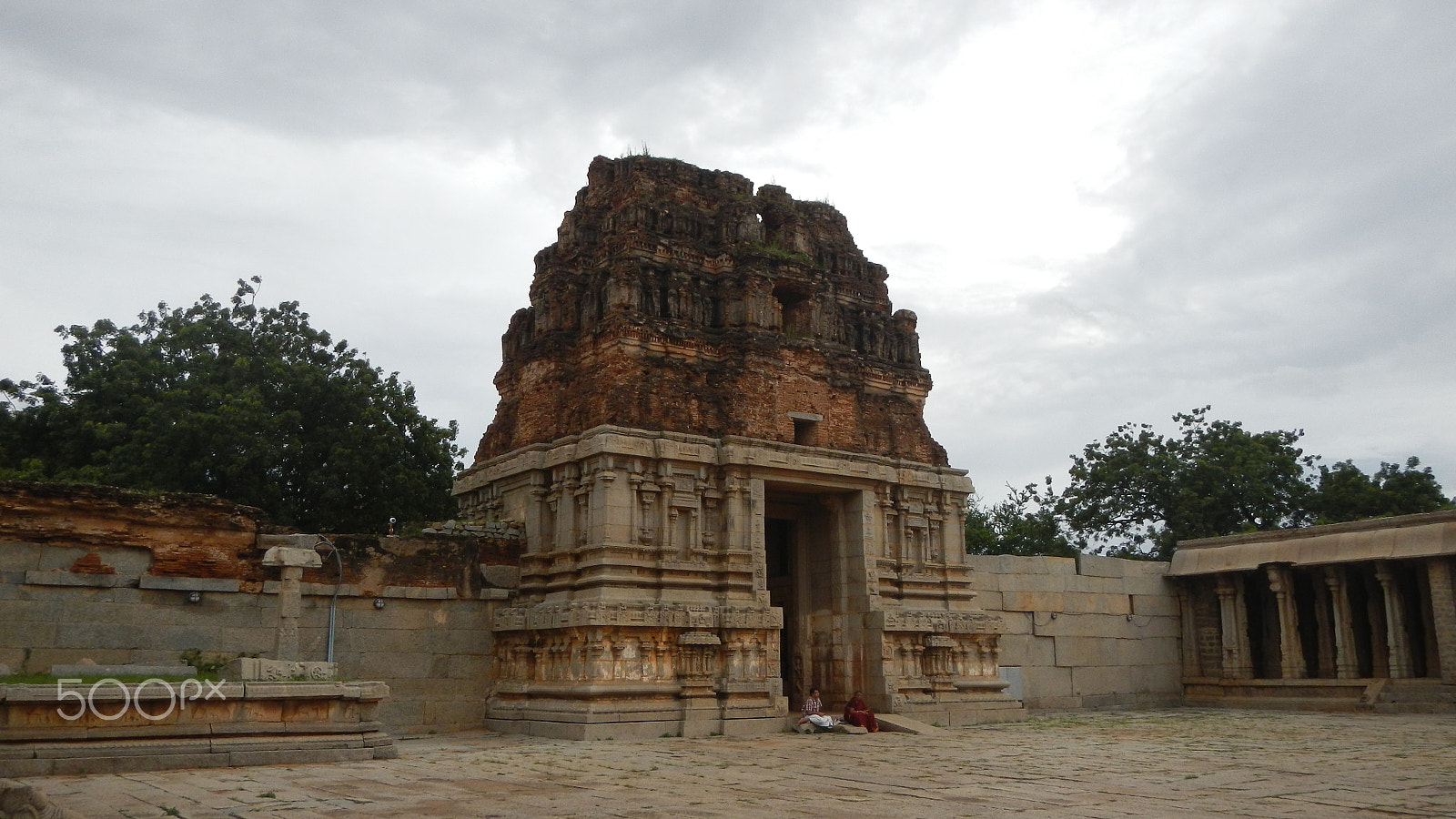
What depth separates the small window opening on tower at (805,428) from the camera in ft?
70.5

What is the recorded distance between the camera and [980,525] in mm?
44469

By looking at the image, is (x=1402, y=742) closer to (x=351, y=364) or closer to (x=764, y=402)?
(x=764, y=402)

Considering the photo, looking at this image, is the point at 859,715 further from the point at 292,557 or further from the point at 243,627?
the point at 243,627

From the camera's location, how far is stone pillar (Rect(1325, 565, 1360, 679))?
2338 cm

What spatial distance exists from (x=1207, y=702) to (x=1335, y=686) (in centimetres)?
329

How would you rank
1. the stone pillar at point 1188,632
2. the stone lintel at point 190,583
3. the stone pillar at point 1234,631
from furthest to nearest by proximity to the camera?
the stone pillar at point 1188,632 → the stone pillar at point 1234,631 → the stone lintel at point 190,583

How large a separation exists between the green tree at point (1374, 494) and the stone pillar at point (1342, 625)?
512 inches

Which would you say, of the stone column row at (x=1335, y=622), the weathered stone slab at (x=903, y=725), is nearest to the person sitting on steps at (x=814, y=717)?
the weathered stone slab at (x=903, y=725)

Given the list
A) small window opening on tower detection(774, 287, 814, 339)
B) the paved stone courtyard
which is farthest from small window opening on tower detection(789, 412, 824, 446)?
the paved stone courtyard

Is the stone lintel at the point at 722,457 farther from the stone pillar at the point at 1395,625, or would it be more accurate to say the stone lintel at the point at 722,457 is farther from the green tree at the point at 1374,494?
the green tree at the point at 1374,494

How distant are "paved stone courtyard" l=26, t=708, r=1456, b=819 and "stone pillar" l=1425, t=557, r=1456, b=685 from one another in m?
4.91

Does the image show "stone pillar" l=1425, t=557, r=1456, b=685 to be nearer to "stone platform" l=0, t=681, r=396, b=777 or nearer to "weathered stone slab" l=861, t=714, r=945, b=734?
"weathered stone slab" l=861, t=714, r=945, b=734

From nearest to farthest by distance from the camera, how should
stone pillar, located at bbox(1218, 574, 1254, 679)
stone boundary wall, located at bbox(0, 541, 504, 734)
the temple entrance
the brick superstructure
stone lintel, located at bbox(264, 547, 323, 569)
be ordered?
1. stone boundary wall, located at bbox(0, 541, 504, 734)
2. stone lintel, located at bbox(264, 547, 323, 569)
3. the brick superstructure
4. the temple entrance
5. stone pillar, located at bbox(1218, 574, 1254, 679)

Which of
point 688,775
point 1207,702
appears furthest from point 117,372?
point 1207,702
